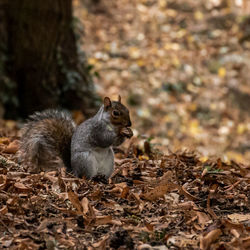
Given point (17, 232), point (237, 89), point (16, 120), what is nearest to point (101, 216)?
point (17, 232)

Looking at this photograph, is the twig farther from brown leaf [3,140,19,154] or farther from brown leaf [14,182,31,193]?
brown leaf [14,182,31,193]

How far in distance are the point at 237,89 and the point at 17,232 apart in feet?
24.6

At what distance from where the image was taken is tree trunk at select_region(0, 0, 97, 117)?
Answer: 663cm

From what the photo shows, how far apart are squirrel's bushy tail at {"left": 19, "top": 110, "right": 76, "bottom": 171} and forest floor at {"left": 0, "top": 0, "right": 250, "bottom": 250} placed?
0.64 feet

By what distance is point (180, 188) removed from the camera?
352 centimetres

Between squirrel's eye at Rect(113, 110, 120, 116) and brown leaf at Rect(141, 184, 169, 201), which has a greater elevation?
squirrel's eye at Rect(113, 110, 120, 116)

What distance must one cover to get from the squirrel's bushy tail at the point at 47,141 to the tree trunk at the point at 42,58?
2418 mm

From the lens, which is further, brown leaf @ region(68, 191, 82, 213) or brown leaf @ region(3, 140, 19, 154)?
brown leaf @ region(3, 140, 19, 154)

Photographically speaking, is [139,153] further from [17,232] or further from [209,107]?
[209,107]

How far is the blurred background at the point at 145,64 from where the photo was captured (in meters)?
6.77

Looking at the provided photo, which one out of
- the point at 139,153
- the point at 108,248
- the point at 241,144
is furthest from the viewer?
the point at 241,144

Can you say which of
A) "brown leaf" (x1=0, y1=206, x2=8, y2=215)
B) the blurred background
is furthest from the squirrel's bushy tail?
the blurred background

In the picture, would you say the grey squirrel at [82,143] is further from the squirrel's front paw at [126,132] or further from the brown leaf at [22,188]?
the brown leaf at [22,188]

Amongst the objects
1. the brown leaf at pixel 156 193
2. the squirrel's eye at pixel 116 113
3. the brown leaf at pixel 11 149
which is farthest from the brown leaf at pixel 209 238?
the brown leaf at pixel 11 149
